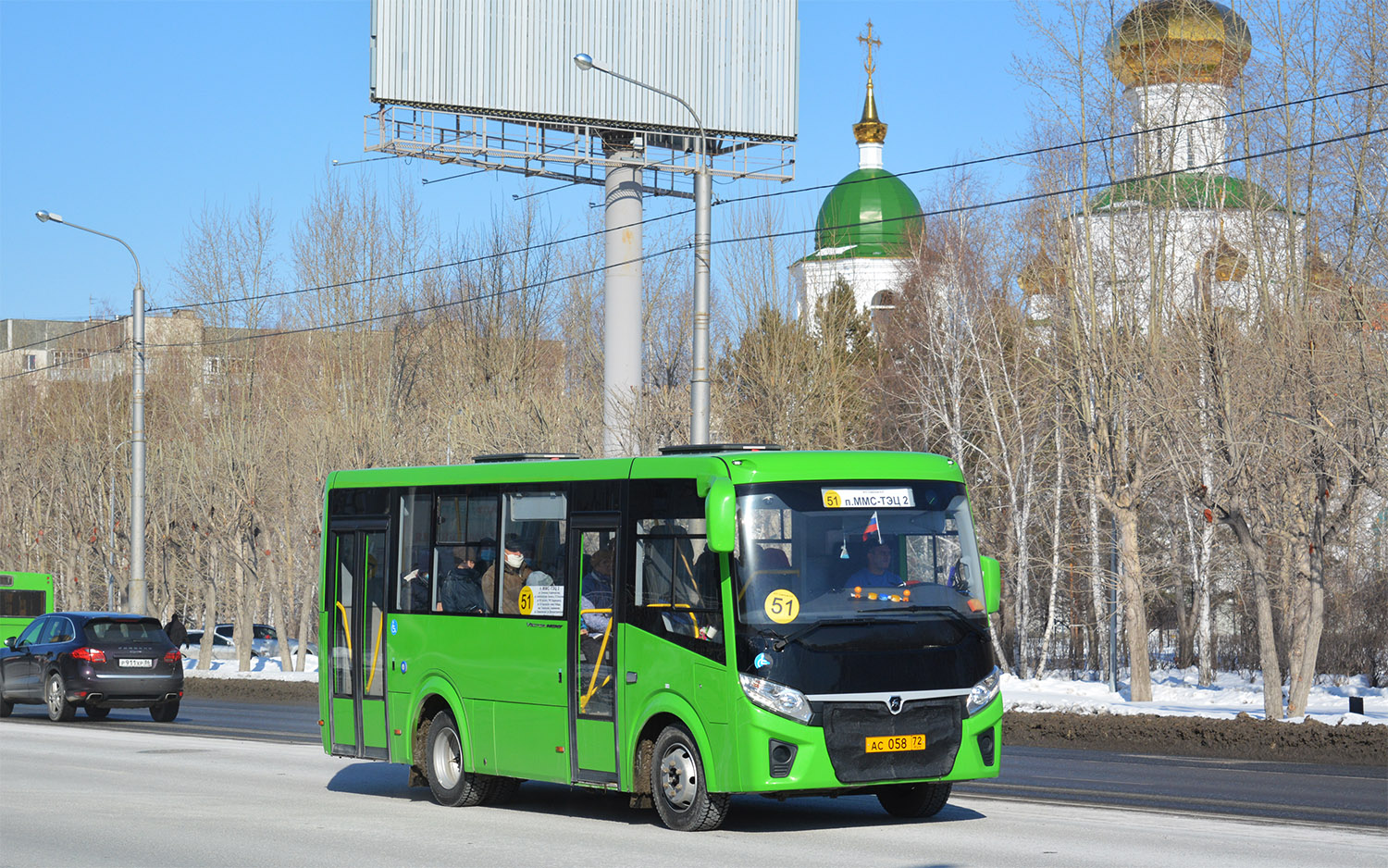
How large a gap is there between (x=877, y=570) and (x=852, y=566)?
18cm

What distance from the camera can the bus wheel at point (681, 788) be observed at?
36.9 feet

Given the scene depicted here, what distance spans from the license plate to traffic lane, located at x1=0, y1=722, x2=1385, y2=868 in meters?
0.56

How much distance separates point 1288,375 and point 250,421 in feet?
97.8

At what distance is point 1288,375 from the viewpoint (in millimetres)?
23797

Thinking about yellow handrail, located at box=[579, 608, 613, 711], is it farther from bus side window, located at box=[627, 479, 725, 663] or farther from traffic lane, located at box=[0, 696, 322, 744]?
traffic lane, located at box=[0, 696, 322, 744]

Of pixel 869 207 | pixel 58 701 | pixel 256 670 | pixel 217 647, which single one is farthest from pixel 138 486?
pixel 869 207

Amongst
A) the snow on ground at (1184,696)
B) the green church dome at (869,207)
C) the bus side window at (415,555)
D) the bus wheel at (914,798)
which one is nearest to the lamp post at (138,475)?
the snow on ground at (1184,696)

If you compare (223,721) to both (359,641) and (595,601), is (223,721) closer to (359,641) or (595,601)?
(359,641)

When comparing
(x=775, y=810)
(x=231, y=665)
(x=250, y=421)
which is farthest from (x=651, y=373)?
(x=775, y=810)

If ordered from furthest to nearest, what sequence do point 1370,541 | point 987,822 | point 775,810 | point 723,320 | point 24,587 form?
point 723,320
point 24,587
point 1370,541
point 775,810
point 987,822

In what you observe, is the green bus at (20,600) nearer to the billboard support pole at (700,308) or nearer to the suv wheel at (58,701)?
the suv wheel at (58,701)

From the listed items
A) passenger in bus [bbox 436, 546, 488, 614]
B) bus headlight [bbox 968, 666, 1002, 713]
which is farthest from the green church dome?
bus headlight [bbox 968, 666, 1002, 713]

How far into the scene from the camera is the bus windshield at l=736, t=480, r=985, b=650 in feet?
36.3

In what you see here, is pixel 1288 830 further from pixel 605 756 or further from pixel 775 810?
pixel 605 756
